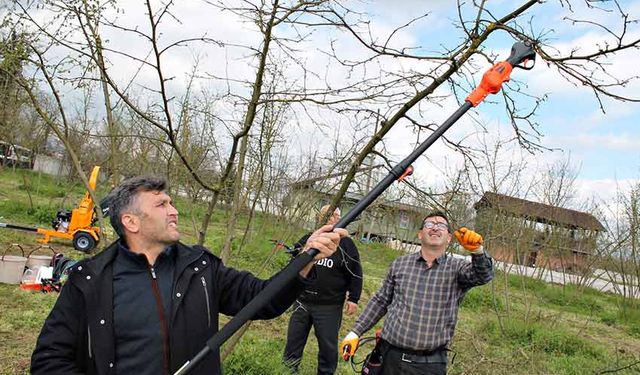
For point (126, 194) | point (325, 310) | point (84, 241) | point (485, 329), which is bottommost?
point (84, 241)

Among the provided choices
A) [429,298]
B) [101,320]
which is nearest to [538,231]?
[429,298]

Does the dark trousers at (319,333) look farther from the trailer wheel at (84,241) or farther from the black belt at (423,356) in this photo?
the trailer wheel at (84,241)

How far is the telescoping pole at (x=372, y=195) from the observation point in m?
1.92

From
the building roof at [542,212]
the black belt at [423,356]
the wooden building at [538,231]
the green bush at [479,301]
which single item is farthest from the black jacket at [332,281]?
the green bush at [479,301]

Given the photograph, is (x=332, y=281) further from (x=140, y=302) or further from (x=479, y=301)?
(x=479, y=301)

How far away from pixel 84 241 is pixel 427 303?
9136 mm

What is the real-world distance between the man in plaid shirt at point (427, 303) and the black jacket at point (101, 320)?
62.4 inches

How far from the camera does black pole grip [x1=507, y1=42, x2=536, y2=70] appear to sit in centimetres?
207

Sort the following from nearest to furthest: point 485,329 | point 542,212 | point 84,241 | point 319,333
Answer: point 319,333 → point 485,329 → point 84,241 → point 542,212

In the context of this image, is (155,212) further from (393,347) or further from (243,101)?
(393,347)

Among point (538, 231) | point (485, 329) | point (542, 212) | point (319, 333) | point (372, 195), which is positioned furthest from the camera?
point (538, 231)

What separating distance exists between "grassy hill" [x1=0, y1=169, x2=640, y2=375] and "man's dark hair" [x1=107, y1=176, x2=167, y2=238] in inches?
66.0

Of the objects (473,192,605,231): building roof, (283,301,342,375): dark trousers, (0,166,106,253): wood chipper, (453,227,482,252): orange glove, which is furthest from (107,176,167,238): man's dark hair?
(0,166,106,253): wood chipper

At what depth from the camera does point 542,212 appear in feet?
41.3
